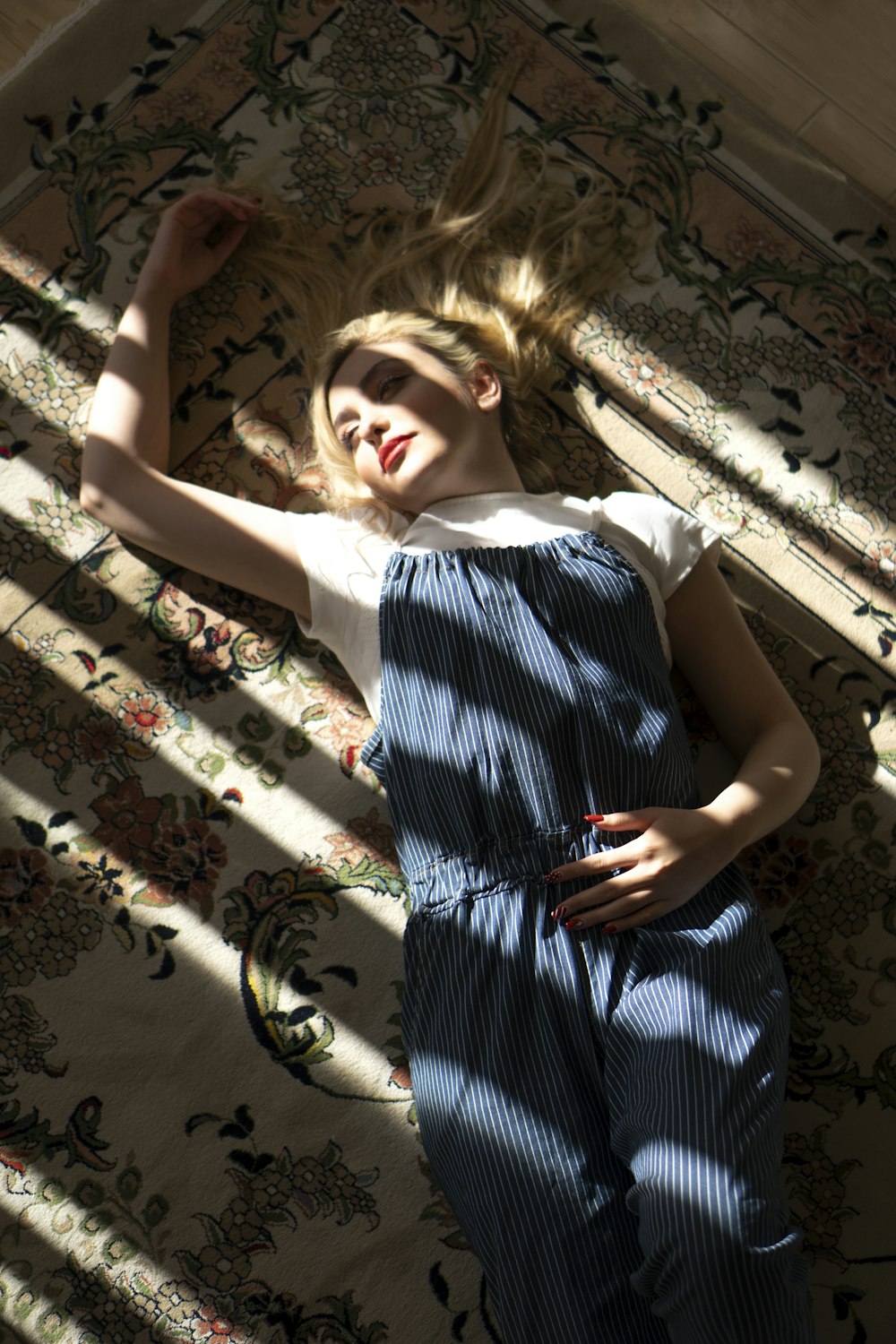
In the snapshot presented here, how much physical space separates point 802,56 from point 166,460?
3.88ft

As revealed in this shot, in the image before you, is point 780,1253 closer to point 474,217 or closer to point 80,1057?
point 80,1057

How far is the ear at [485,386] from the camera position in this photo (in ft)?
4.41

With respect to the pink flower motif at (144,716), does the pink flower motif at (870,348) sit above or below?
above

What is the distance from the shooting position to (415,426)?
128cm

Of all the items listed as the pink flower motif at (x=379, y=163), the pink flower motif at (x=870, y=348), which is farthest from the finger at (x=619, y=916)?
the pink flower motif at (x=379, y=163)

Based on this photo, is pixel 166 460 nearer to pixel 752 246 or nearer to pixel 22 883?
pixel 22 883

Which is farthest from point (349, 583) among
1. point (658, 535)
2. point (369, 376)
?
point (658, 535)

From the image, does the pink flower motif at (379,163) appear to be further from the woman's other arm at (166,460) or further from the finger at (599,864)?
the finger at (599,864)

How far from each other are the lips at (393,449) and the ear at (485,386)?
0.13 m

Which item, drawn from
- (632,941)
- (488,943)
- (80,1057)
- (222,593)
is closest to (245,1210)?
(80,1057)

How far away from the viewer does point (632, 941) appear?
1.13 meters

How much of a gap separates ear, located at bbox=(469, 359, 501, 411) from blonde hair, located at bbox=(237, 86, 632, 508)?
6 centimetres

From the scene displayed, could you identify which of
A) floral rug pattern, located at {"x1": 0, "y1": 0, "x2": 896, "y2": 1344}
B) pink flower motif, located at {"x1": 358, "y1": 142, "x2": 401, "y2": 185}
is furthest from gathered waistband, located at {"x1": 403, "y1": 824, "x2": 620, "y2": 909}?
pink flower motif, located at {"x1": 358, "y1": 142, "x2": 401, "y2": 185}

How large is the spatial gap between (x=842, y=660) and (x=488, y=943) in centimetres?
67
